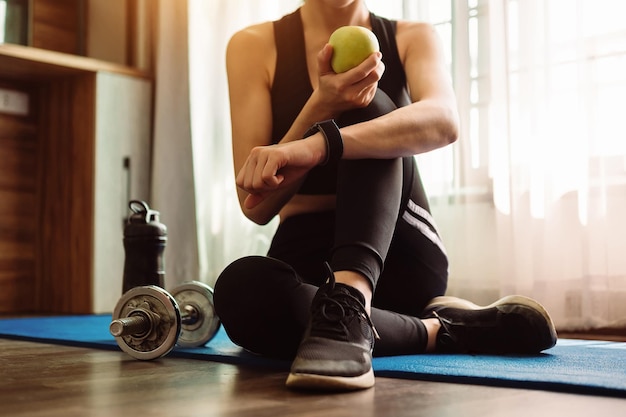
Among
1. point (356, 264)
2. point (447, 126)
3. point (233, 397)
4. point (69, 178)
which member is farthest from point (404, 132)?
point (69, 178)

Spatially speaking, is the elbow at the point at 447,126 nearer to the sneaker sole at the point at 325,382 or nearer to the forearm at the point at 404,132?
the forearm at the point at 404,132

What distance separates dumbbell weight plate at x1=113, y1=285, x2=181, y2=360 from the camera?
135cm

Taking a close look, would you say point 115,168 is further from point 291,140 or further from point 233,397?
point 233,397

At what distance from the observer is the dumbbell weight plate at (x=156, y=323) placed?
1347mm

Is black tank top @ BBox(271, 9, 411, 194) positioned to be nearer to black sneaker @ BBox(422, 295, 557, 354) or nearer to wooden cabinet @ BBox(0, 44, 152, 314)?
black sneaker @ BBox(422, 295, 557, 354)

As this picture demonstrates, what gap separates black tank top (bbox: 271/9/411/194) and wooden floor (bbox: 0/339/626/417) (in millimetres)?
498

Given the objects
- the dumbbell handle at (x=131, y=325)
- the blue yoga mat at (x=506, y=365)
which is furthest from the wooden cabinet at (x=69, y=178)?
the dumbbell handle at (x=131, y=325)

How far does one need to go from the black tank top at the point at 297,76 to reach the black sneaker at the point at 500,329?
1.23ft

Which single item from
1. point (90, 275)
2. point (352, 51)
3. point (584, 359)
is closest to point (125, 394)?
point (352, 51)

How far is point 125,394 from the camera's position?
1.03 meters

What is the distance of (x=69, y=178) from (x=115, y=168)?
0.60 ft

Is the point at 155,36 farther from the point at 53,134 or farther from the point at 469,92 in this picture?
the point at 469,92

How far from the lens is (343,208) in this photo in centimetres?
119

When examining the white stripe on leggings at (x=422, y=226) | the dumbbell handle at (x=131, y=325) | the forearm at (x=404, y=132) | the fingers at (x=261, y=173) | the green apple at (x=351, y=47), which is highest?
the green apple at (x=351, y=47)
